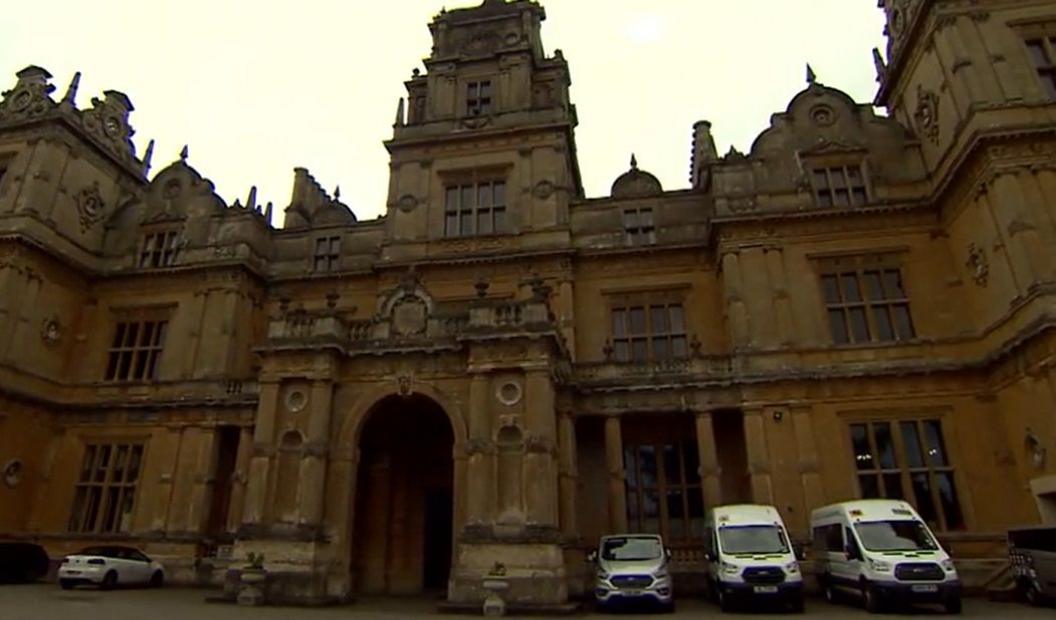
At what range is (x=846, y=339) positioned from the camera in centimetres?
2162

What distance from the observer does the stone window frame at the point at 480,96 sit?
28109 millimetres

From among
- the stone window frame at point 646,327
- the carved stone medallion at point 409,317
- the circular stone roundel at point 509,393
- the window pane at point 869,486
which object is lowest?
the window pane at point 869,486

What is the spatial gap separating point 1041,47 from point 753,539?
18968mm

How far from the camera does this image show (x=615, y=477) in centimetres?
2053

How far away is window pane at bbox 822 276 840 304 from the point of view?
22.3 meters

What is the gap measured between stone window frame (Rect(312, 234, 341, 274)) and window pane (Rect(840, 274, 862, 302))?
19.3 meters

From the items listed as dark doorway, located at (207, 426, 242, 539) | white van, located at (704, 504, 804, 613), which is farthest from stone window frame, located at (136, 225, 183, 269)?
white van, located at (704, 504, 804, 613)

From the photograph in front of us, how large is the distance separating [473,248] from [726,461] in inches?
474

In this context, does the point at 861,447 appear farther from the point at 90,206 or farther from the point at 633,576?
the point at 90,206

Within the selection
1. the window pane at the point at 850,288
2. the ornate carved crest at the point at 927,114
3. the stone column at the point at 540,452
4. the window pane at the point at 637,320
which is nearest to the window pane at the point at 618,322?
the window pane at the point at 637,320

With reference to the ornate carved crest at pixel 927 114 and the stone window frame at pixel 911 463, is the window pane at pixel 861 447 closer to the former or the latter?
the stone window frame at pixel 911 463

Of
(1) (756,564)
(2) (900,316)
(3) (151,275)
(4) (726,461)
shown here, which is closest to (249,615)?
(1) (756,564)

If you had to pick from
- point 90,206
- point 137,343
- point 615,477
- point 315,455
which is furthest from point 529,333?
point 90,206

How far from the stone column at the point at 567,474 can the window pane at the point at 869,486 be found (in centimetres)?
880
